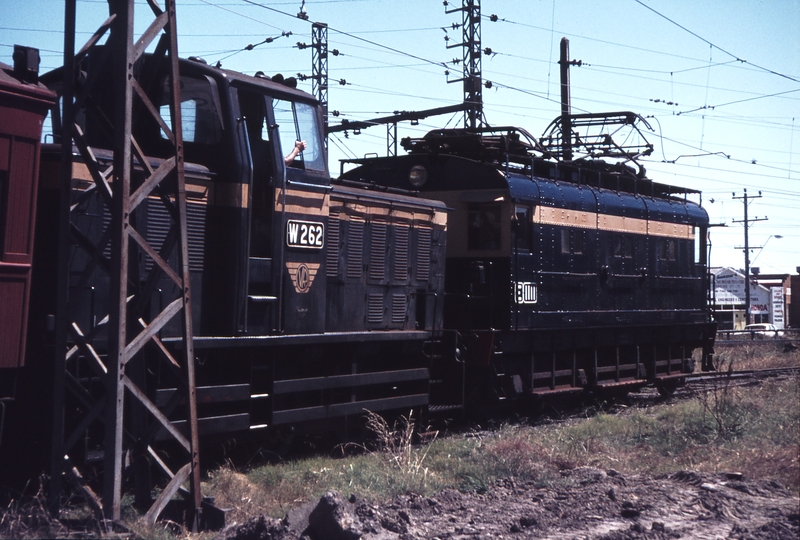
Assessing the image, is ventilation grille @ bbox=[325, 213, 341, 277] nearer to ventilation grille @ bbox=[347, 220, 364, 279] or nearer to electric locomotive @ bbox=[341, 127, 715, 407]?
ventilation grille @ bbox=[347, 220, 364, 279]

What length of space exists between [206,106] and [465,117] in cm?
1497

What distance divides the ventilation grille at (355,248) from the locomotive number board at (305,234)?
956 millimetres

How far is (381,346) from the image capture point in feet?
35.8

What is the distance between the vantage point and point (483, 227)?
44.2 feet

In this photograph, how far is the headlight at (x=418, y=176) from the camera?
45.7ft

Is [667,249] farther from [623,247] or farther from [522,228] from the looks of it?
[522,228]

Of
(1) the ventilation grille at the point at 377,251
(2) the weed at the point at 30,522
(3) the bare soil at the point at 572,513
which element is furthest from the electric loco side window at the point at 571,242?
(2) the weed at the point at 30,522

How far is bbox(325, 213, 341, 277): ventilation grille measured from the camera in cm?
1027

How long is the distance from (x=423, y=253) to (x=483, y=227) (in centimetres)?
178

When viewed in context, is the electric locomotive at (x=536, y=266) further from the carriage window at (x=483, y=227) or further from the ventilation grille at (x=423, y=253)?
the ventilation grille at (x=423, y=253)

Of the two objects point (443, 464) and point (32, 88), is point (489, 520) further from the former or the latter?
point (32, 88)

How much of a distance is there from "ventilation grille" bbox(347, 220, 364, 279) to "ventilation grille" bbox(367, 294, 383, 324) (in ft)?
1.32

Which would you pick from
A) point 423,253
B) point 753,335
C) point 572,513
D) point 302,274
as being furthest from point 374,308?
point 753,335

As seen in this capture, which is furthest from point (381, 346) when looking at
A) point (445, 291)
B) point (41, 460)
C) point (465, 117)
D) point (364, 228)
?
point (465, 117)
